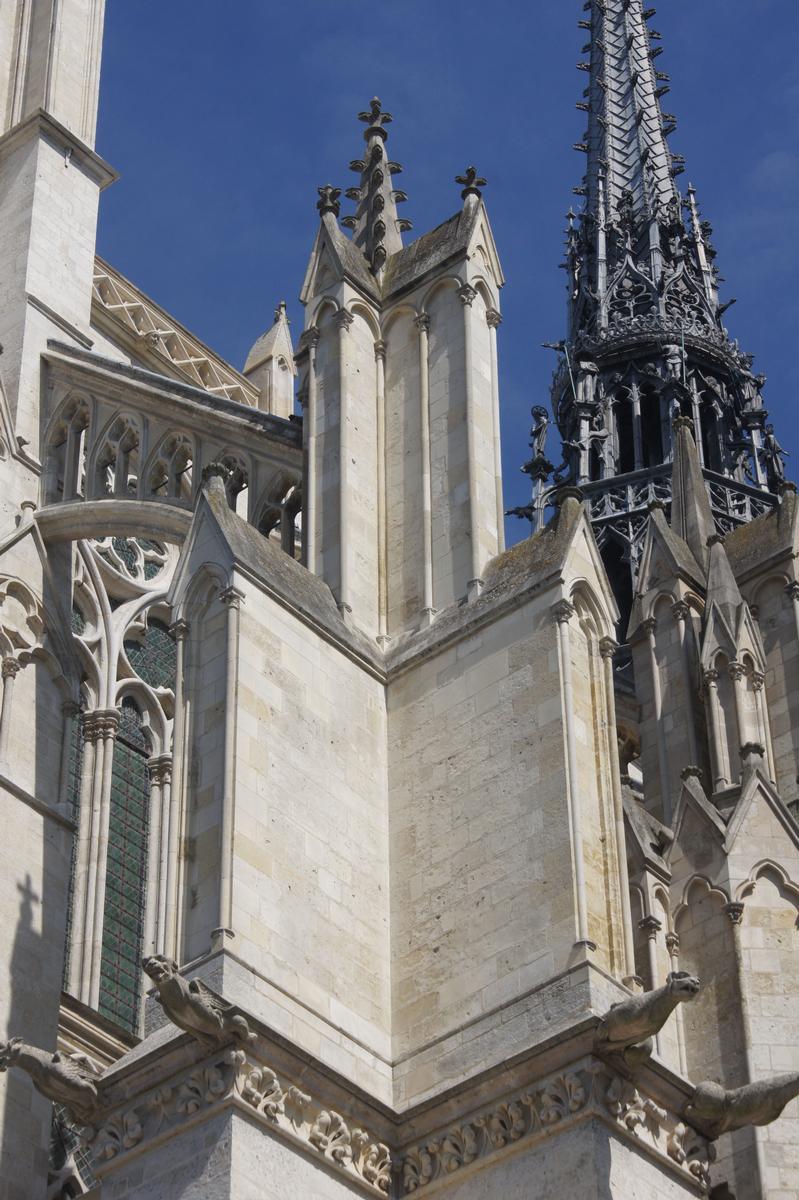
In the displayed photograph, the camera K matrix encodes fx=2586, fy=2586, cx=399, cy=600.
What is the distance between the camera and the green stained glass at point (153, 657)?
24.5m

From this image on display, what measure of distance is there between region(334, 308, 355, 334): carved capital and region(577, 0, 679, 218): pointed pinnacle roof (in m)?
27.9

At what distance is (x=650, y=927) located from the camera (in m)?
17.5

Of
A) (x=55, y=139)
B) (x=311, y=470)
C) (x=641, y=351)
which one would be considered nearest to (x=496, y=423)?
(x=311, y=470)

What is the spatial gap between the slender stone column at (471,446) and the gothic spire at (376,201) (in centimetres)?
99

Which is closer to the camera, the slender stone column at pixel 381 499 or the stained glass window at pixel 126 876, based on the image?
the slender stone column at pixel 381 499

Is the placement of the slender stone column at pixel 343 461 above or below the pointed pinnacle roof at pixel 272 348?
below

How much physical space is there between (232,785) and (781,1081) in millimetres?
3474

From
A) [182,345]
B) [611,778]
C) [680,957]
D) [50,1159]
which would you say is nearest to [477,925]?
[611,778]

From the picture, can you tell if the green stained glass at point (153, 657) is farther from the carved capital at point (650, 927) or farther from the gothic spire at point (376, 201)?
the carved capital at point (650, 927)

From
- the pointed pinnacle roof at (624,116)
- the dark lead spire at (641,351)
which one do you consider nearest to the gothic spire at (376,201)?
the dark lead spire at (641,351)

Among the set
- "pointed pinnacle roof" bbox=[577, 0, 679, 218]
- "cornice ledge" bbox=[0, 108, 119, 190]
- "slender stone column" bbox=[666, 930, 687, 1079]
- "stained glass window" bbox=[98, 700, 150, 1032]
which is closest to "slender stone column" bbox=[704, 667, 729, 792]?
"slender stone column" bbox=[666, 930, 687, 1079]

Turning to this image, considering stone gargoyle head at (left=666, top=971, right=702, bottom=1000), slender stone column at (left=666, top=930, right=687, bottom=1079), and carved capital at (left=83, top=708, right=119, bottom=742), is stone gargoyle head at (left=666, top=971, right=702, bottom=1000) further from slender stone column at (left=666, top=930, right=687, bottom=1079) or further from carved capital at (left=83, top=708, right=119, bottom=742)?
carved capital at (left=83, top=708, right=119, bottom=742)

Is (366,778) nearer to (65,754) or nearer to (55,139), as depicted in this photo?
(65,754)

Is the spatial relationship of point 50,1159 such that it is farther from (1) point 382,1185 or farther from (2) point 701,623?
(2) point 701,623
